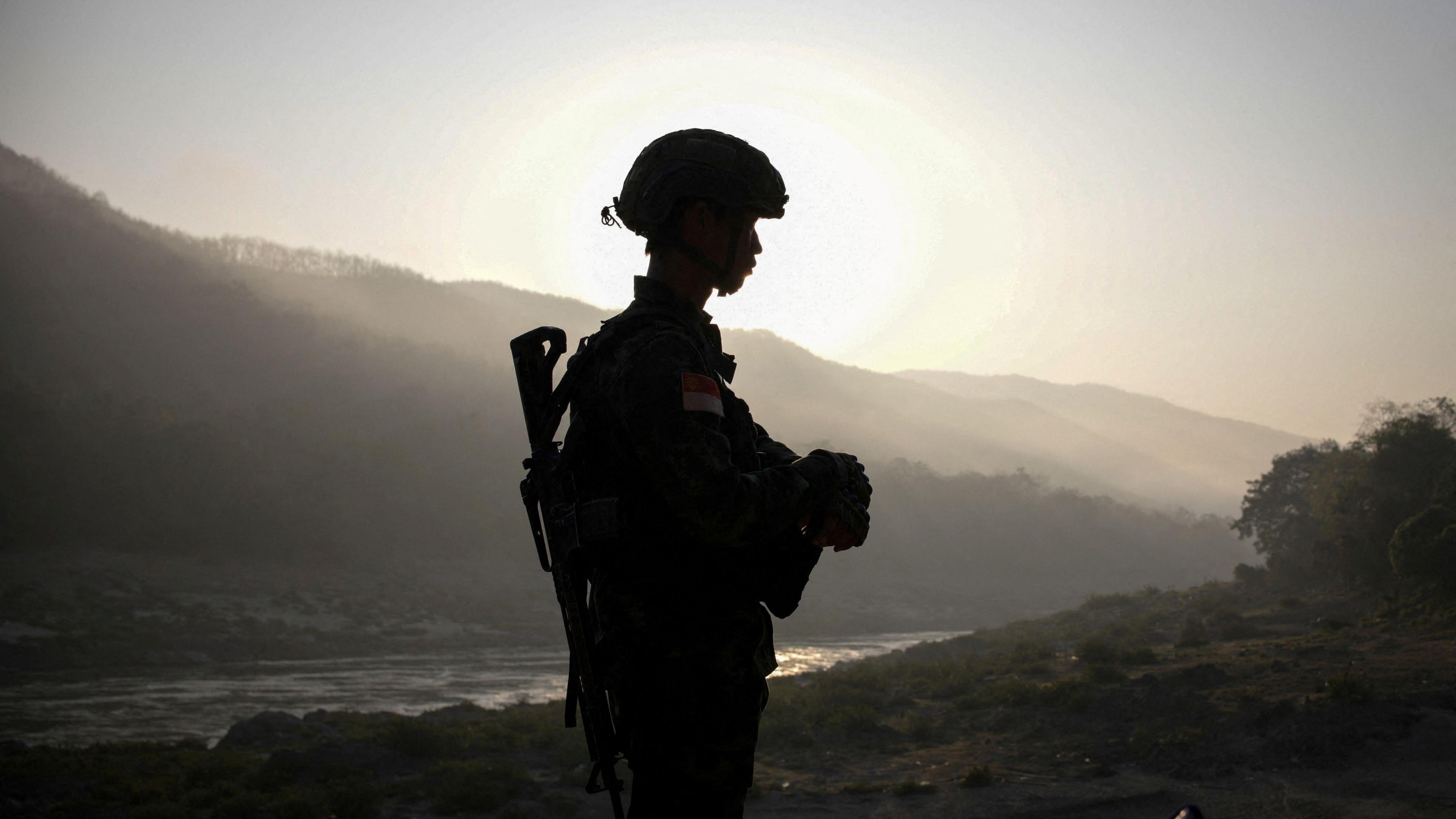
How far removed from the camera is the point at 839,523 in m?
2.61

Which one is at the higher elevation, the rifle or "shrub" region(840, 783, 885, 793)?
the rifle

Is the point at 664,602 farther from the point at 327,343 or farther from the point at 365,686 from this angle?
the point at 327,343

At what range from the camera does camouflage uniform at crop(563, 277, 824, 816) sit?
2398mm

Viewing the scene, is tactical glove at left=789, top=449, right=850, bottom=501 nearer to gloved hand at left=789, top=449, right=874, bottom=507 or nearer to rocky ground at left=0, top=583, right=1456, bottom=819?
gloved hand at left=789, top=449, right=874, bottom=507

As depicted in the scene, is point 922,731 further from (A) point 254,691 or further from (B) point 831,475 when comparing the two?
(A) point 254,691

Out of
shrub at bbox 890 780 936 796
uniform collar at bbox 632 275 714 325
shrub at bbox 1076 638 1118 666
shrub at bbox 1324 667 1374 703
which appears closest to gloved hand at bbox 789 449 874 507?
uniform collar at bbox 632 275 714 325

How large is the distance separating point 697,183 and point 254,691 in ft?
94.4

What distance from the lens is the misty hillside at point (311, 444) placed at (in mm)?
45500

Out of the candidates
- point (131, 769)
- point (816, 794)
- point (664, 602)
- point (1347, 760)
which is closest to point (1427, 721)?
point (1347, 760)

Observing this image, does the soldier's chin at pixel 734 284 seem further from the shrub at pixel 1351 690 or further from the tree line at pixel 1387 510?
the tree line at pixel 1387 510

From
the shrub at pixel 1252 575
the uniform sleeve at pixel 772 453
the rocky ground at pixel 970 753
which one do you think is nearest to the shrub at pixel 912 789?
the rocky ground at pixel 970 753

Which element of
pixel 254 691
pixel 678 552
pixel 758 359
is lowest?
pixel 254 691

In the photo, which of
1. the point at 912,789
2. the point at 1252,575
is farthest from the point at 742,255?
the point at 1252,575

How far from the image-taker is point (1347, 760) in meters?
11.4
